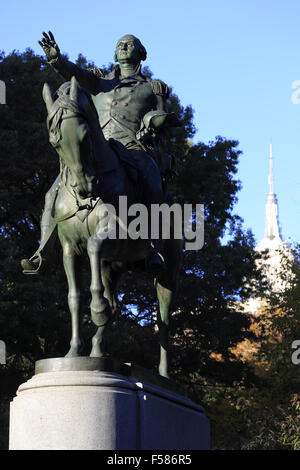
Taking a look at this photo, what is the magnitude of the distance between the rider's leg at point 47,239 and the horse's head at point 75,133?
48.7 inches

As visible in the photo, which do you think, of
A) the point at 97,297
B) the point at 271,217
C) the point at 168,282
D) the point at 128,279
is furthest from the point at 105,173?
the point at 271,217

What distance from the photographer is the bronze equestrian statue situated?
7707mm

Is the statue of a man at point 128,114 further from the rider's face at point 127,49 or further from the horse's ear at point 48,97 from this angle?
the horse's ear at point 48,97

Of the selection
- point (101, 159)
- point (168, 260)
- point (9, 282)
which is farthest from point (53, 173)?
point (101, 159)

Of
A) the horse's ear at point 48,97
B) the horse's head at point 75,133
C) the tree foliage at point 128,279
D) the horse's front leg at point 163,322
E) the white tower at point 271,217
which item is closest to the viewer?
the horse's head at point 75,133

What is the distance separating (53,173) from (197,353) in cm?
713

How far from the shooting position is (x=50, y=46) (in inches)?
360

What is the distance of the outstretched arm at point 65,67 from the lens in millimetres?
9141

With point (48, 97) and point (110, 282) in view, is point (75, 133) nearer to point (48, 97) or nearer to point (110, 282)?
point (48, 97)

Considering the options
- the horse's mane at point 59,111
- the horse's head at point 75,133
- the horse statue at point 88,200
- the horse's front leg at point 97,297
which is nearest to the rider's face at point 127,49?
the horse statue at point 88,200

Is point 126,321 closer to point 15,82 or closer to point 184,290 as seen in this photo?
point 184,290

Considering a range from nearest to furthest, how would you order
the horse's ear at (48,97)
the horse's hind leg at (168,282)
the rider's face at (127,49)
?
1. the horse's ear at (48,97)
2. the rider's face at (127,49)
3. the horse's hind leg at (168,282)

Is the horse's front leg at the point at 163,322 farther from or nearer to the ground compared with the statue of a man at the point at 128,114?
nearer to the ground

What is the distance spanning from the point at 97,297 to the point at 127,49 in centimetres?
344
